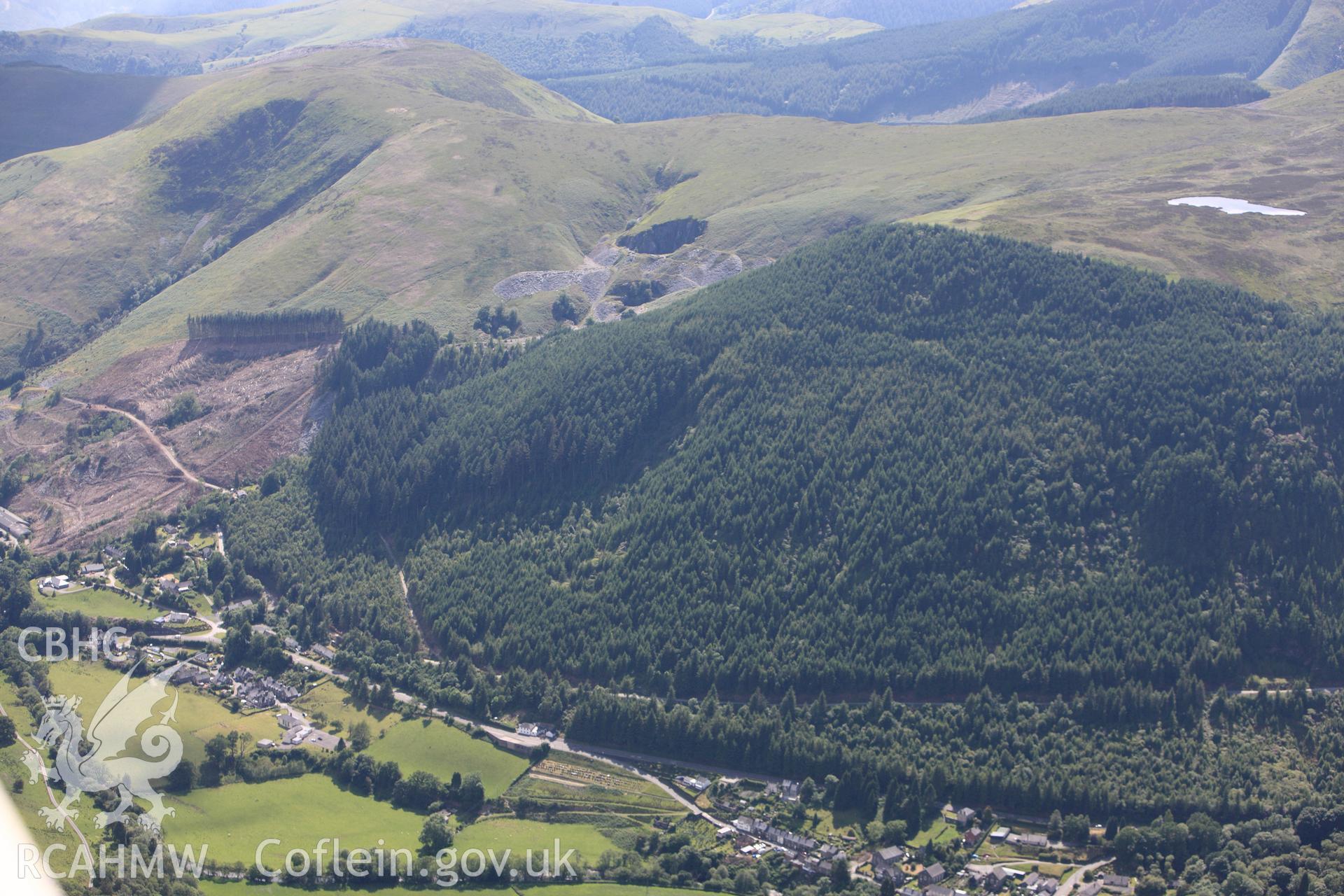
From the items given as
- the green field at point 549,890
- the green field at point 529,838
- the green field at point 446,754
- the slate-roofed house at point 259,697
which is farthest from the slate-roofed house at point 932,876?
the slate-roofed house at point 259,697

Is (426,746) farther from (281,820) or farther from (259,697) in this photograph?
(259,697)

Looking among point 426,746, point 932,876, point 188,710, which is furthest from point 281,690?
point 932,876

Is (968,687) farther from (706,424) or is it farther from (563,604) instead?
(706,424)

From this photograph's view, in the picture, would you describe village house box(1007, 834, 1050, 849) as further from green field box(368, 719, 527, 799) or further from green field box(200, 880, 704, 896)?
green field box(368, 719, 527, 799)

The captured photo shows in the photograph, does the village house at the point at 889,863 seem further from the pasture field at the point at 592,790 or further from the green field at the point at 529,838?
the green field at the point at 529,838

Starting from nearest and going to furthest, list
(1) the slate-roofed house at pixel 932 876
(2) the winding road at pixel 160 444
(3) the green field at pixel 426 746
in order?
(1) the slate-roofed house at pixel 932 876 → (3) the green field at pixel 426 746 → (2) the winding road at pixel 160 444

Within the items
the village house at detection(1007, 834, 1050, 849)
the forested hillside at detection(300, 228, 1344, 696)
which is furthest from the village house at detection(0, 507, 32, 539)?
the village house at detection(1007, 834, 1050, 849)
